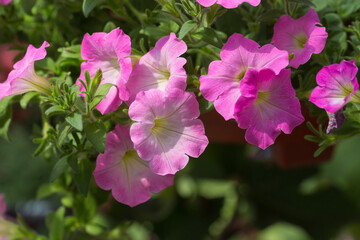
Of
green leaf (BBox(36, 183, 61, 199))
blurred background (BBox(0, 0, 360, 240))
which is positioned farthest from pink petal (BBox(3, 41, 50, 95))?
blurred background (BBox(0, 0, 360, 240))

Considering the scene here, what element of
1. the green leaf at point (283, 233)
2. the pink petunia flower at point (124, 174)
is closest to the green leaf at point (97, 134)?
the pink petunia flower at point (124, 174)

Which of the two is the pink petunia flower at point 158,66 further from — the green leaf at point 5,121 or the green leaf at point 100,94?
the green leaf at point 5,121

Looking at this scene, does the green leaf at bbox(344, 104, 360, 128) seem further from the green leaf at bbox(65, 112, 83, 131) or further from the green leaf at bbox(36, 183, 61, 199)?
the green leaf at bbox(36, 183, 61, 199)

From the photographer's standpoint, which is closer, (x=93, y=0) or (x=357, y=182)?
(x=93, y=0)

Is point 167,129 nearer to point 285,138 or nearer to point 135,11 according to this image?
point 135,11

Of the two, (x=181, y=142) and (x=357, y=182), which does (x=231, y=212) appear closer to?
(x=357, y=182)

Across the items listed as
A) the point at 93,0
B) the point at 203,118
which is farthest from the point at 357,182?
the point at 93,0

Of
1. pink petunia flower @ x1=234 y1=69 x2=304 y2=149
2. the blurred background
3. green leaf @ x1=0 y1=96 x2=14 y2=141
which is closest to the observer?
pink petunia flower @ x1=234 y1=69 x2=304 y2=149
